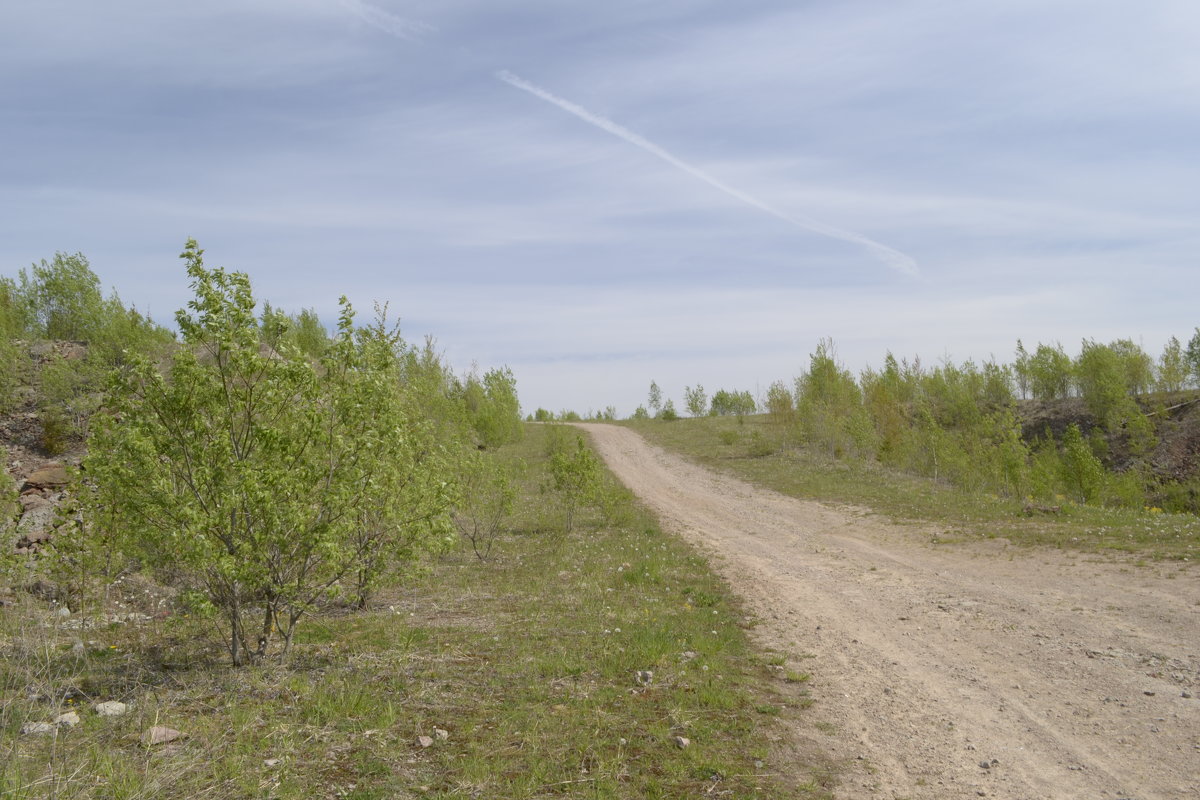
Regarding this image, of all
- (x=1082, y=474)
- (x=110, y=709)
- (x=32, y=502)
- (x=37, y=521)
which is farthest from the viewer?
(x=1082, y=474)

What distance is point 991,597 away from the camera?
11.5 metres

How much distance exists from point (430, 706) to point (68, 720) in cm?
330

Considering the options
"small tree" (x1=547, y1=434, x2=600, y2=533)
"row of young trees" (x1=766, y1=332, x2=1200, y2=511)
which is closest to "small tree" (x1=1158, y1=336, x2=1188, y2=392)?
"row of young trees" (x1=766, y1=332, x2=1200, y2=511)

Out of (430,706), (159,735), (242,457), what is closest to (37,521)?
(242,457)

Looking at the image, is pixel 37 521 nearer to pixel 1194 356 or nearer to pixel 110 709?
pixel 110 709

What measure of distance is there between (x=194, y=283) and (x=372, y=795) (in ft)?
16.7

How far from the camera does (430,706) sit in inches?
283

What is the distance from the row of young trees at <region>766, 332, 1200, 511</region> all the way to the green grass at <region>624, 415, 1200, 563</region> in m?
2.26

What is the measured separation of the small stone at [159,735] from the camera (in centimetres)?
596

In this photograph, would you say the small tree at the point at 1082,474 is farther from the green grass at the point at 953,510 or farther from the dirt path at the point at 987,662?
the dirt path at the point at 987,662

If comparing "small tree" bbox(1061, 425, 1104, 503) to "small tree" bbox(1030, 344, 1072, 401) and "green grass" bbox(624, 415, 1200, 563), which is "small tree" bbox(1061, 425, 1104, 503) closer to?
"green grass" bbox(624, 415, 1200, 563)

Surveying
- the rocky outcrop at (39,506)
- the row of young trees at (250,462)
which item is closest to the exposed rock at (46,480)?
the rocky outcrop at (39,506)

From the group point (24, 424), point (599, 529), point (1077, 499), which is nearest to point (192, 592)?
point (599, 529)

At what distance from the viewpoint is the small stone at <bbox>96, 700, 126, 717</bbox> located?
6.74 meters
